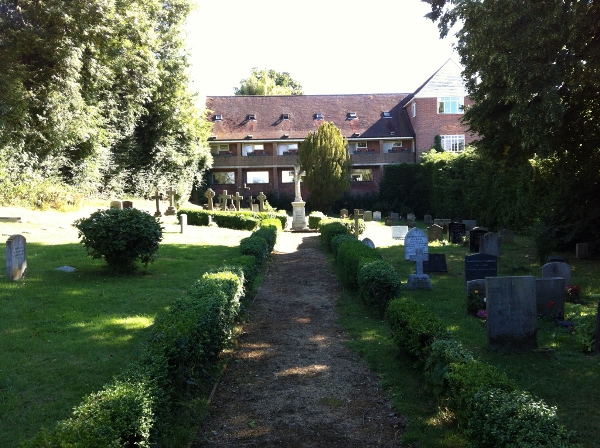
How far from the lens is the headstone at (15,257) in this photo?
10.1 m

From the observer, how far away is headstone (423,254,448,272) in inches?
524

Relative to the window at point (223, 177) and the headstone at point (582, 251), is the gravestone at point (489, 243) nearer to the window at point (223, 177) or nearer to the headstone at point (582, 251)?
the headstone at point (582, 251)

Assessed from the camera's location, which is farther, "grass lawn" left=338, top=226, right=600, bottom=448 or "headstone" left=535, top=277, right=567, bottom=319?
"headstone" left=535, top=277, right=567, bottom=319

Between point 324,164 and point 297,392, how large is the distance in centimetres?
3192

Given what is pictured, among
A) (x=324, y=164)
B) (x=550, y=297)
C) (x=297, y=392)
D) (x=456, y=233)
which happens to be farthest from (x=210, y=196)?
(x=297, y=392)

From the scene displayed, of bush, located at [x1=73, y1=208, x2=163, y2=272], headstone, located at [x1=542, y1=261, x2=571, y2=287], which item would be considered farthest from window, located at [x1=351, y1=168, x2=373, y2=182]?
headstone, located at [x1=542, y1=261, x2=571, y2=287]

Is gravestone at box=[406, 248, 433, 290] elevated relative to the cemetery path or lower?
elevated

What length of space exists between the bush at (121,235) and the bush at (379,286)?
484cm

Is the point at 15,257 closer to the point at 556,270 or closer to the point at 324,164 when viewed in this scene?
the point at 556,270

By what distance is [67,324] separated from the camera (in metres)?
7.80

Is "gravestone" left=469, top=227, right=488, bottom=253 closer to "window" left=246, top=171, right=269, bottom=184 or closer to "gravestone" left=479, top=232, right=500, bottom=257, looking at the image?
"gravestone" left=479, top=232, right=500, bottom=257

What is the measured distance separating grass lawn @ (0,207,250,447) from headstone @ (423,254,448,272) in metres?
5.32

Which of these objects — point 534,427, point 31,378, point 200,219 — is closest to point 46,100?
point 200,219

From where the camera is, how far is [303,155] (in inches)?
1484
